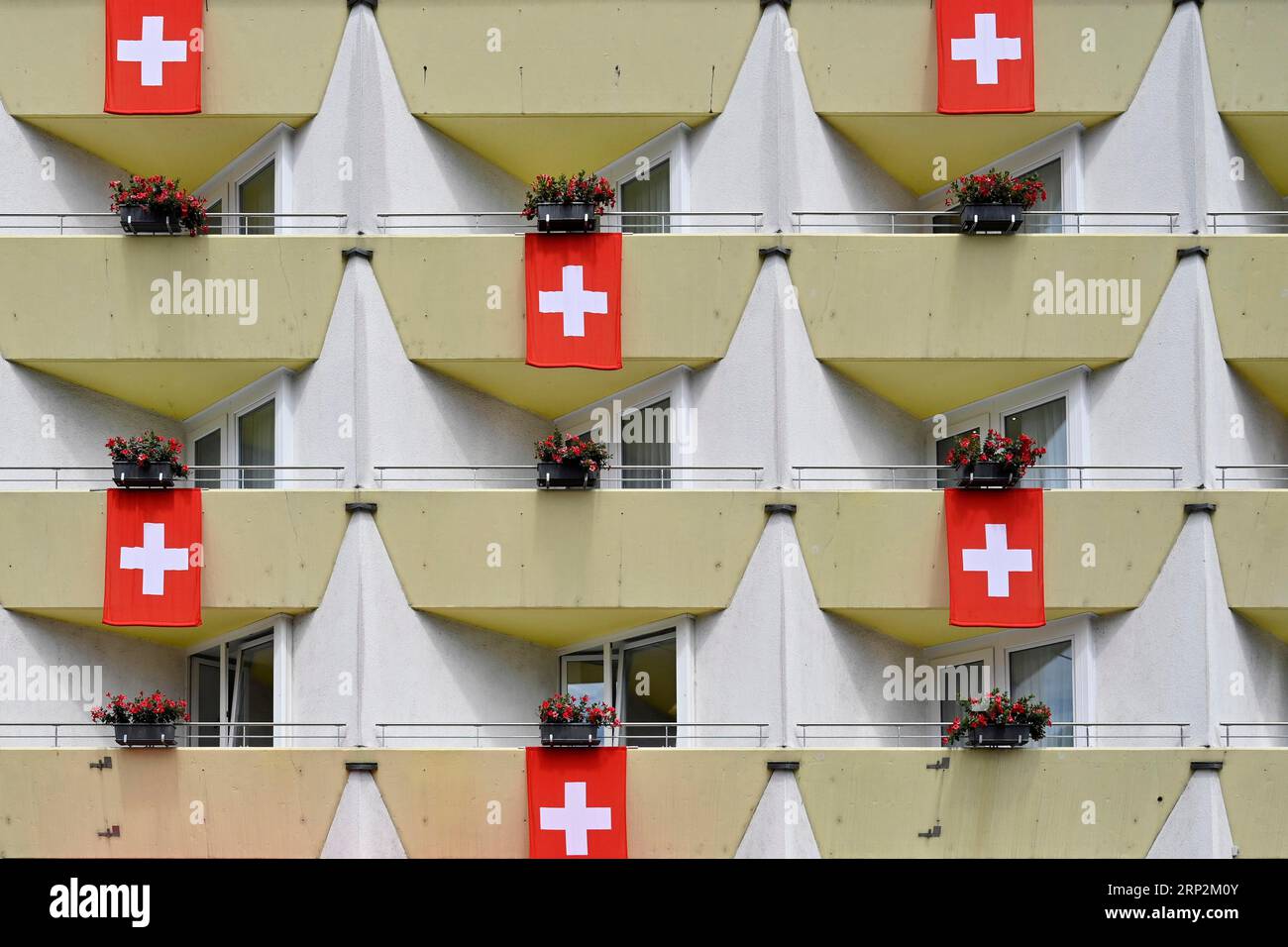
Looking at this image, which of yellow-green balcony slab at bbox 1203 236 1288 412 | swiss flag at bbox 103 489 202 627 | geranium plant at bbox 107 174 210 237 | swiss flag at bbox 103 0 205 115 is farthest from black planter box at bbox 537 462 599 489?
yellow-green balcony slab at bbox 1203 236 1288 412

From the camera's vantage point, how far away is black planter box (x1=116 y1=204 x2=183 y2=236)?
28500mm

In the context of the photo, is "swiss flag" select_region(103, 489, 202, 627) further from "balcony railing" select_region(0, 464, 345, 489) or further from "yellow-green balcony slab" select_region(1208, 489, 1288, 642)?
"yellow-green balcony slab" select_region(1208, 489, 1288, 642)

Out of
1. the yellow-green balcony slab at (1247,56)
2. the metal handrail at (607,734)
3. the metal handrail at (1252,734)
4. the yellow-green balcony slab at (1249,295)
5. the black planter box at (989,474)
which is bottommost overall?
the metal handrail at (1252,734)

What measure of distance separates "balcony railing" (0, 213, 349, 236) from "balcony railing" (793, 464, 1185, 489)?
7734mm

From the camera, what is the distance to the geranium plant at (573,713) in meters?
26.7

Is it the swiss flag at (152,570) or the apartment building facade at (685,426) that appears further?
the swiss flag at (152,570)

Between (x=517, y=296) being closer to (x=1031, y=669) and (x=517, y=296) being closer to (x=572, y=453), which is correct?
(x=572, y=453)

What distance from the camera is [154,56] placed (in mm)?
29000

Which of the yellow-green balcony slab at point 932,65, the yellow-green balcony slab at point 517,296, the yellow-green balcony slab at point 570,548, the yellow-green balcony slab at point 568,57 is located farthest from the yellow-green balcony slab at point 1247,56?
the yellow-green balcony slab at point 570,548

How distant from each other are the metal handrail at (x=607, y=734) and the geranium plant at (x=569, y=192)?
23.9ft

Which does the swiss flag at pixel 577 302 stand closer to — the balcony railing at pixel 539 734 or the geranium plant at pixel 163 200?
the geranium plant at pixel 163 200

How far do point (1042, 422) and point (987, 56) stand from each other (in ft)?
17.4

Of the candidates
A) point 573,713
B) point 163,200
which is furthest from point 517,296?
point 573,713
